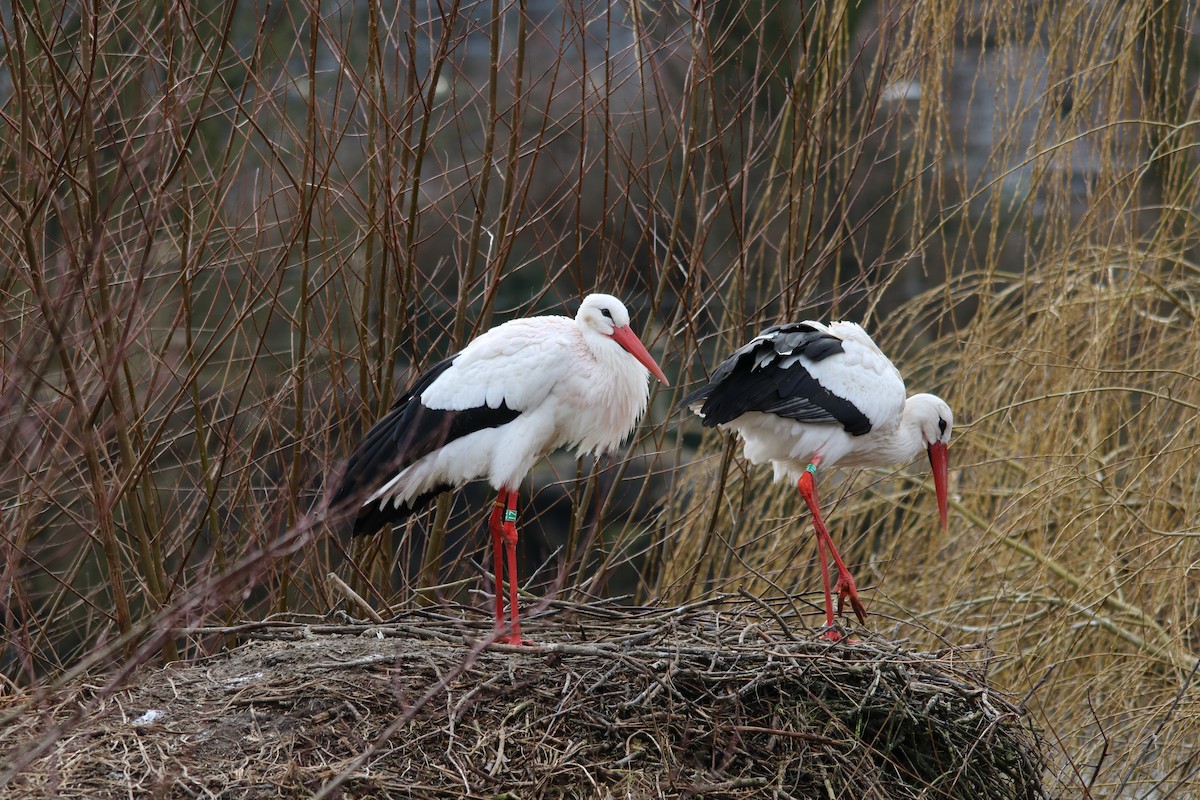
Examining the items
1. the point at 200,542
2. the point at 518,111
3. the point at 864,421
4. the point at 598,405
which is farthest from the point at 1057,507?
the point at 200,542

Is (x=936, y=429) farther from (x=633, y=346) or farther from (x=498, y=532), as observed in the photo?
(x=498, y=532)

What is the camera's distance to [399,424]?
4.70m

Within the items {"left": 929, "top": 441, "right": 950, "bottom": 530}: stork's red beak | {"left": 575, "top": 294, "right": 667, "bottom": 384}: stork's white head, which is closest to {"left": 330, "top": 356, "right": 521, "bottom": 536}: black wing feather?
{"left": 575, "top": 294, "right": 667, "bottom": 384}: stork's white head

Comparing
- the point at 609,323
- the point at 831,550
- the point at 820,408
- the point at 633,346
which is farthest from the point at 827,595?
the point at 609,323

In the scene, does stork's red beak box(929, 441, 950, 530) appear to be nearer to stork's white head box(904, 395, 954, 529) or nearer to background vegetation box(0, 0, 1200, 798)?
stork's white head box(904, 395, 954, 529)

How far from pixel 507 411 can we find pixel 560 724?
1293mm

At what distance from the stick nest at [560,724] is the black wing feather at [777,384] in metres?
0.87

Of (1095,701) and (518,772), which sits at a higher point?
(518,772)

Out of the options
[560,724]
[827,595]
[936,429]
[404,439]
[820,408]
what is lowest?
[827,595]

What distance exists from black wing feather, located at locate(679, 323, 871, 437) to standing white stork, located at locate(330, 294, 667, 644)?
0.92 feet

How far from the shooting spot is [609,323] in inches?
Result: 193

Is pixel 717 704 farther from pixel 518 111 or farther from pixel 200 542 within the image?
pixel 200 542

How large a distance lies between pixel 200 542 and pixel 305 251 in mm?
4805

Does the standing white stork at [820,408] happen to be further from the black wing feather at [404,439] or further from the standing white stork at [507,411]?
the black wing feather at [404,439]
